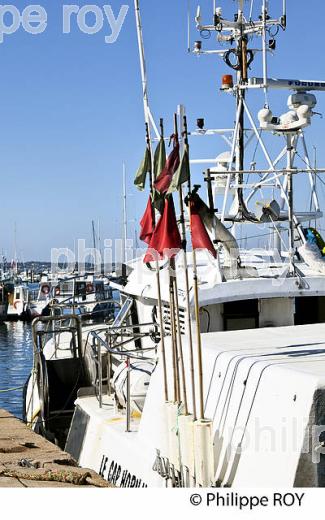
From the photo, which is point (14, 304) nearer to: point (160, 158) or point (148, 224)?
point (148, 224)

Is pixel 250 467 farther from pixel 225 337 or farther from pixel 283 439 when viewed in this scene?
pixel 225 337

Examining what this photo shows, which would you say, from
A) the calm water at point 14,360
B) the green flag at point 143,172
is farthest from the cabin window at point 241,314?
the calm water at point 14,360

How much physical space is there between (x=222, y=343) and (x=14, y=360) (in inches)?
1247

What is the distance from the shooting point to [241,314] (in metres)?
12.2

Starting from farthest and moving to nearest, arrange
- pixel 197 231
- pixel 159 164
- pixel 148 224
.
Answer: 1. pixel 148 224
2. pixel 159 164
3. pixel 197 231

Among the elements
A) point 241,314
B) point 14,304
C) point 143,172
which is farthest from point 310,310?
point 14,304

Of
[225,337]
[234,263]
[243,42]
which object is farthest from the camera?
[243,42]

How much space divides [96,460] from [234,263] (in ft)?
11.7

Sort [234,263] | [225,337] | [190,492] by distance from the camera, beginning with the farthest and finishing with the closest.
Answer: [234,263] → [225,337] → [190,492]

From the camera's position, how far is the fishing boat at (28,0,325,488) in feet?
22.6

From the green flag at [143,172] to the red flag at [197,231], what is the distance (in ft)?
5.02

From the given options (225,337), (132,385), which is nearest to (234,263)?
(132,385)

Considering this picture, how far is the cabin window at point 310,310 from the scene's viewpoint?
1245 cm

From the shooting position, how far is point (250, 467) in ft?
22.7
